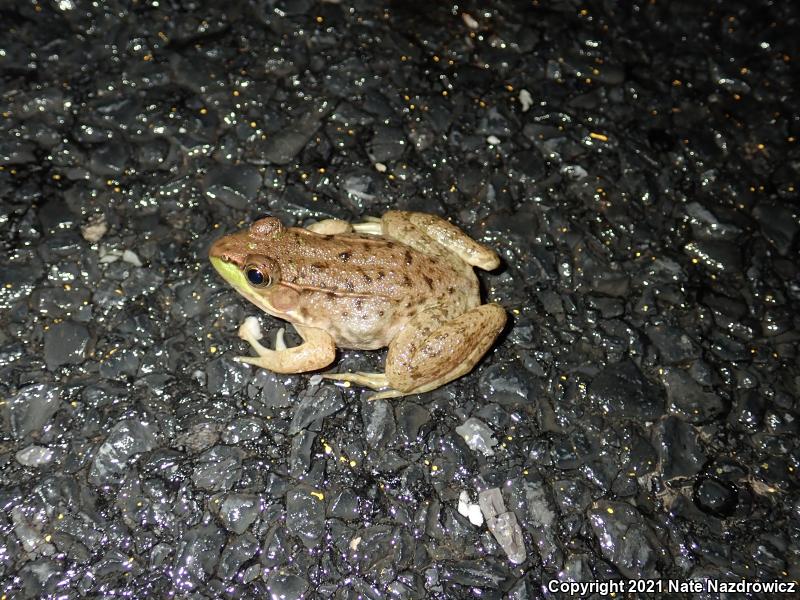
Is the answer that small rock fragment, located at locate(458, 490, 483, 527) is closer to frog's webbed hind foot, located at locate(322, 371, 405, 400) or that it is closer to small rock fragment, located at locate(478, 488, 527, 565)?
small rock fragment, located at locate(478, 488, 527, 565)

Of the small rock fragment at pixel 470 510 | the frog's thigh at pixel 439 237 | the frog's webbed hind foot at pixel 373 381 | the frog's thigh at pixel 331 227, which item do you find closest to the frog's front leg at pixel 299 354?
the frog's webbed hind foot at pixel 373 381

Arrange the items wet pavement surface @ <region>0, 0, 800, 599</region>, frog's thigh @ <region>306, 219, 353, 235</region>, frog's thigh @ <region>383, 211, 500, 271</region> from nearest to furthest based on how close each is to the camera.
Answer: wet pavement surface @ <region>0, 0, 800, 599</region> < frog's thigh @ <region>383, 211, 500, 271</region> < frog's thigh @ <region>306, 219, 353, 235</region>

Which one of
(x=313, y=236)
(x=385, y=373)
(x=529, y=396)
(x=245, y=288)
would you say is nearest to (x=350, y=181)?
(x=313, y=236)

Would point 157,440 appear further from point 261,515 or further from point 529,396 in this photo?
point 529,396

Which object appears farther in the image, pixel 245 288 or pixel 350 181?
pixel 350 181

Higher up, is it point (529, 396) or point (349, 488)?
point (529, 396)

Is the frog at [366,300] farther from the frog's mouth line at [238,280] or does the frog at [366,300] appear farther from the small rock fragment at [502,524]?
the small rock fragment at [502,524]

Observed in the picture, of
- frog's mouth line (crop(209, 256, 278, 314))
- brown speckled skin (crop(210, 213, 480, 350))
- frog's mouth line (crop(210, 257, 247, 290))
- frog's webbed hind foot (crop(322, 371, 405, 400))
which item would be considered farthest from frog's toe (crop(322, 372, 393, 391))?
frog's mouth line (crop(210, 257, 247, 290))
